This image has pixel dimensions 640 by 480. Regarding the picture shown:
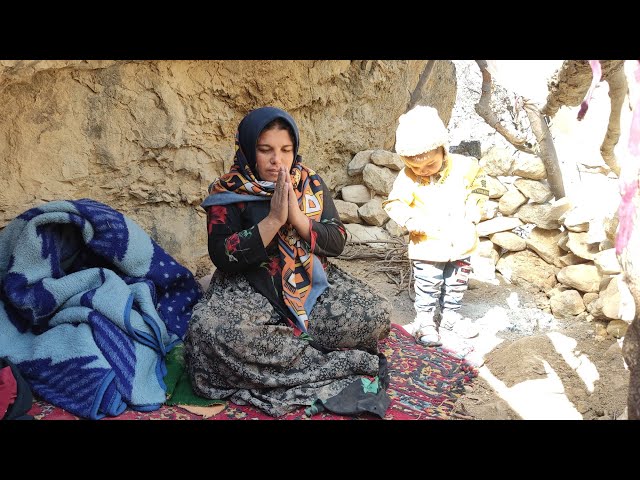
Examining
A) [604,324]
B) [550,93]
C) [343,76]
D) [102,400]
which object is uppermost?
[343,76]

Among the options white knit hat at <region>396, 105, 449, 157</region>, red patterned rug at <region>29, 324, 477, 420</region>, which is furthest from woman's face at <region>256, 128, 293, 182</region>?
red patterned rug at <region>29, 324, 477, 420</region>

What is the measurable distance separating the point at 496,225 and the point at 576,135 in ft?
3.99

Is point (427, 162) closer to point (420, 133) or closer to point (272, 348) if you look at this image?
point (420, 133)

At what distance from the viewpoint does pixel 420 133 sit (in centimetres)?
311

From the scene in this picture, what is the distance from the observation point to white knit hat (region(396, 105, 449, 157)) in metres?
3.11

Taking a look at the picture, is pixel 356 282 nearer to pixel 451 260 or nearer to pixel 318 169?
pixel 451 260

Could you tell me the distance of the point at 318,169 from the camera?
197 inches

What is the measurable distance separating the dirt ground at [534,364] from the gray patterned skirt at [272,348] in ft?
1.68

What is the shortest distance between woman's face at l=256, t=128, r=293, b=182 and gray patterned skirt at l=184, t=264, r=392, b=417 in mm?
479

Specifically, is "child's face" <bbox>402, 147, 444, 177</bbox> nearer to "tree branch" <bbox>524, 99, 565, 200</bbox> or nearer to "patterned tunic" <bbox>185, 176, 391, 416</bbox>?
"patterned tunic" <bbox>185, 176, 391, 416</bbox>

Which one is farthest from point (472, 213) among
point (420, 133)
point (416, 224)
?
point (420, 133)

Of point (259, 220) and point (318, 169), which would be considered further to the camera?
point (318, 169)

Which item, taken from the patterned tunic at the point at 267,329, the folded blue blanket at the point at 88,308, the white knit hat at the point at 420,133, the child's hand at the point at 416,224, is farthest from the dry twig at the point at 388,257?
the folded blue blanket at the point at 88,308

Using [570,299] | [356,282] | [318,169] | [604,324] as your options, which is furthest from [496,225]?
[356,282]
